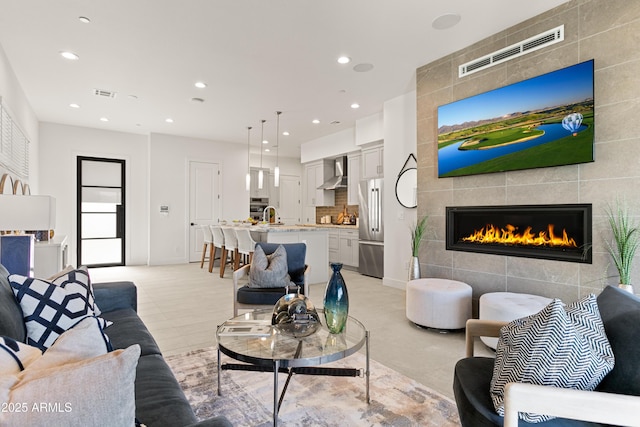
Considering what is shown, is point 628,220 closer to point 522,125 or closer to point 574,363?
point 522,125

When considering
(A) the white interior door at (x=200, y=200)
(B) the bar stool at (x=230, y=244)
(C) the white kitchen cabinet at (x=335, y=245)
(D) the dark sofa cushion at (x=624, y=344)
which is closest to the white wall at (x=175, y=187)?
(A) the white interior door at (x=200, y=200)

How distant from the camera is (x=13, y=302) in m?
1.56

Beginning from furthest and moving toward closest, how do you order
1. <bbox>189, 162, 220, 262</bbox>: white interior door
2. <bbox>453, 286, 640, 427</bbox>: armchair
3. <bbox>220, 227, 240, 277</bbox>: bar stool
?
<bbox>189, 162, 220, 262</bbox>: white interior door → <bbox>220, 227, 240, 277</bbox>: bar stool → <bbox>453, 286, 640, 427</bbox>: armchair

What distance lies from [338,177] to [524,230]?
4.95 meters

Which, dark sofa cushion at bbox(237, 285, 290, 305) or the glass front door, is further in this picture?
the glass front door

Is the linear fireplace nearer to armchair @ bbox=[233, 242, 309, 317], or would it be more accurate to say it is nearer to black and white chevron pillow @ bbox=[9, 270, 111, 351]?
armchair @ bbox=[233, 242, 309, 317]

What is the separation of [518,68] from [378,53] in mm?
1419

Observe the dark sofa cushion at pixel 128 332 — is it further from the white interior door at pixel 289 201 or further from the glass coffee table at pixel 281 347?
the white interior door at pixel 289 201

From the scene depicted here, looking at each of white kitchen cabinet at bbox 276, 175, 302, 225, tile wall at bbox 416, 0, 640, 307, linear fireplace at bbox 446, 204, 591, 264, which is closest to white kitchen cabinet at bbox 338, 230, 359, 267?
white kitchen cabinet at bbox 276, 175, 302, 225

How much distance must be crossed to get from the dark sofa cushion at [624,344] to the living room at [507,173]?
1851 millimetres

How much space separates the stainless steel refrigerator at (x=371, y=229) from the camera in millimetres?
6070

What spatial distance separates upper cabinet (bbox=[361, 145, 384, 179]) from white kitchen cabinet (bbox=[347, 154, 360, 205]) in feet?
1.47

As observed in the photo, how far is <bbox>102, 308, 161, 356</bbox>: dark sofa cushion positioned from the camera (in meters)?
1.78

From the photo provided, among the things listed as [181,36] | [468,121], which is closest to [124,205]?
[181,36]
